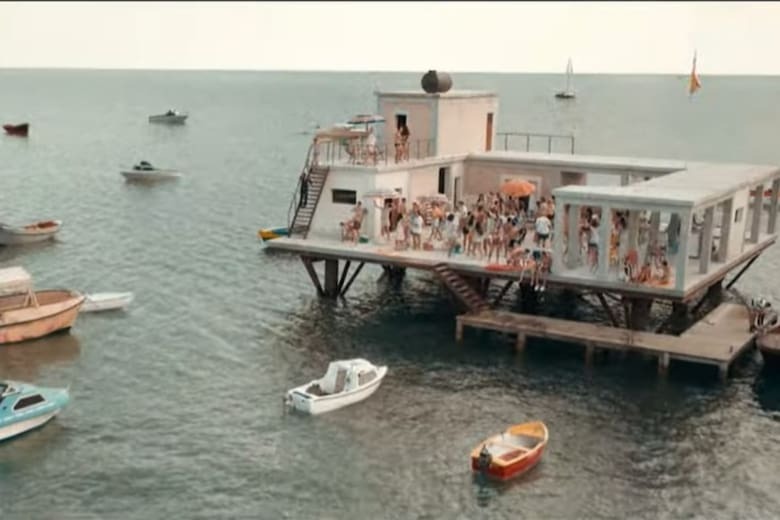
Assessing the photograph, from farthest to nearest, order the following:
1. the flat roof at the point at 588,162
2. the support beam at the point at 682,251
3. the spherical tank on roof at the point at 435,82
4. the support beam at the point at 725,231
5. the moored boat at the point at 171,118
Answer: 1. the moored boat at the point at 171,118
2. the spherical tank on roof at the point at 435,82
3. the flat roof at the point at 588,162
4. the support beam at the point at 725,231
5. the support beam at the point at 682,251

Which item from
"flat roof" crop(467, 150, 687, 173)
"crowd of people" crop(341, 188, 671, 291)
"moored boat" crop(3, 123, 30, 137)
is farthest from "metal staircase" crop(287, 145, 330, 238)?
"moored boat" crop(3, 123, 30, 137)

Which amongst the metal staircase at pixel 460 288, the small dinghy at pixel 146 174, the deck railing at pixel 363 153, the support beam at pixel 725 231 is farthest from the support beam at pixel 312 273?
the small dinghy at pixel 146 174

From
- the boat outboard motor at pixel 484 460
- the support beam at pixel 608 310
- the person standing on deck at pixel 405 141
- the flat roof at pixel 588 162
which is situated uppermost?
the person standing on deck at pixel 405 141

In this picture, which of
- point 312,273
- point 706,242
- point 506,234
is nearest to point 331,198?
point 312,273

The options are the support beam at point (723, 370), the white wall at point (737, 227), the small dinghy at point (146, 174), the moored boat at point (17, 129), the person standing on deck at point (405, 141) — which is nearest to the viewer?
the support beam at point (723, 370)

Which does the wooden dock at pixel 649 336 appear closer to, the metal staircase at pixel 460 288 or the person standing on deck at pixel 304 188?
the metal staircase at pixel 460 288

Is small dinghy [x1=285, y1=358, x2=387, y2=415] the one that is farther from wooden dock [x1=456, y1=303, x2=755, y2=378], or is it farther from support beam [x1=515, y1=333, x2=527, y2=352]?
wooden dock [x1=456, y1=303, x2=755, y2=378]

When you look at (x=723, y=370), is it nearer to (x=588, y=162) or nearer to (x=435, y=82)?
(x=588, y=162)
